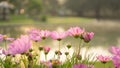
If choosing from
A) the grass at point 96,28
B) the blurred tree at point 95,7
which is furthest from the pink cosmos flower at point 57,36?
the blurred tree at point 95,7

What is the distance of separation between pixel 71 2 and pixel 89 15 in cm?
435

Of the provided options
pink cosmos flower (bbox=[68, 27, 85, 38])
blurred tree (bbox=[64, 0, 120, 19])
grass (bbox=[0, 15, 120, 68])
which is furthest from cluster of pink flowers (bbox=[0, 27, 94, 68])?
blurred tree (bbox=[64, 0, 120, 19])

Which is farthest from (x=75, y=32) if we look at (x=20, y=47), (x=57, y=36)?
(x=20, y=47)

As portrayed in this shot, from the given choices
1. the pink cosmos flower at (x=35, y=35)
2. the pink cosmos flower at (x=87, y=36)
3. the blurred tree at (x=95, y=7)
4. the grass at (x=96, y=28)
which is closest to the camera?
the pink cosmos flower at (x=87, y=36)

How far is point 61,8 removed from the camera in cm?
8250

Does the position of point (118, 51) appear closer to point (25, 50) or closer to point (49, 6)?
point (25, 50)

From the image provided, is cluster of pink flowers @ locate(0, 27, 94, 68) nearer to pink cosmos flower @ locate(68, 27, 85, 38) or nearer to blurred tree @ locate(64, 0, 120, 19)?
pink cosmos flower @ locate(68, 27, 85, 38)

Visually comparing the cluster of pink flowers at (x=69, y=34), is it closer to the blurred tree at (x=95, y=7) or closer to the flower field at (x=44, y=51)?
the flower field at (x=44, y=51)

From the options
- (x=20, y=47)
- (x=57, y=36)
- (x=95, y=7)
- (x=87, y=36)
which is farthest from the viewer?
(x=95, y=7)

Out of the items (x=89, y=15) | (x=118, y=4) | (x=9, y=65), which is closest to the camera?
(x=9, y=65)

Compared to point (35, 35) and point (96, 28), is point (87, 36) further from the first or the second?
point (96, 28)

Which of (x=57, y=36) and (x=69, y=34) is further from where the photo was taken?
(x=57, y=36)

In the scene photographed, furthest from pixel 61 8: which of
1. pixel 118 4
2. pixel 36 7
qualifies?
pixel 36 7

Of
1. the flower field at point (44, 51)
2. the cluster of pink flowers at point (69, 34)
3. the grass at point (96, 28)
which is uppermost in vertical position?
the grass at point (96, 28)
